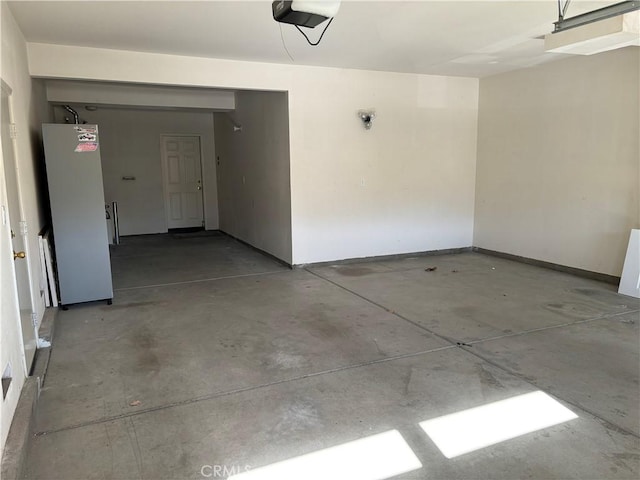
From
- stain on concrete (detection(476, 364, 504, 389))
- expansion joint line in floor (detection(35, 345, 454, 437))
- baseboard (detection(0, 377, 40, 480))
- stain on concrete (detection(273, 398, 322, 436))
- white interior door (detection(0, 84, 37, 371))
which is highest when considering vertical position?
white interior door (detection(0, 84, 37, 371))

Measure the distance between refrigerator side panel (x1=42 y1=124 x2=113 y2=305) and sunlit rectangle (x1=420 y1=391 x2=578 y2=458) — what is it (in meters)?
3.68

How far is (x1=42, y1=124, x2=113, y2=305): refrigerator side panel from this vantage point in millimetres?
4258

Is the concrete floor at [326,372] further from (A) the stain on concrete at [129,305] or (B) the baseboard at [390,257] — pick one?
(B) the baseboard at [390,257]

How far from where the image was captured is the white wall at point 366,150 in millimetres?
5621

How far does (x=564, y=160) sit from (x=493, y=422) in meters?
4.55

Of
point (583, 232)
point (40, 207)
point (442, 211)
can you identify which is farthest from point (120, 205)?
point (583, 232)

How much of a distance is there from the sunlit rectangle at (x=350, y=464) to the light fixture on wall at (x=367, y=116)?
4.85 m

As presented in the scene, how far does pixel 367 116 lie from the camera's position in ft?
20.5

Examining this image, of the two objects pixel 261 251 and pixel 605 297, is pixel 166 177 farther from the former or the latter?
pixel 605 297

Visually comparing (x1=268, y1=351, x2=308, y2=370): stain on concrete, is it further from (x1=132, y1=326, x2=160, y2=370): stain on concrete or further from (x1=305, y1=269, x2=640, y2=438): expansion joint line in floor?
(x1=305, y1=269, x2=640, y2=438): expansion joint line in floor

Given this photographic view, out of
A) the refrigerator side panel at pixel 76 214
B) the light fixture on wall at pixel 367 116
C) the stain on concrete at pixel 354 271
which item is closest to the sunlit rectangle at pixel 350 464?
the refrigerator side panel at pixel 76 214

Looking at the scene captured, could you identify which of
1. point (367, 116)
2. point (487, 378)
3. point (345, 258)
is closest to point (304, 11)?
point (487, 378)

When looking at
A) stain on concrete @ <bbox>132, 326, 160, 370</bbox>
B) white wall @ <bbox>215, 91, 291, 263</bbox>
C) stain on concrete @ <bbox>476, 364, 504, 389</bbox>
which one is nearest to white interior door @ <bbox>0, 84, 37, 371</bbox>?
stain on concrete @ <bbox>132, 326, 160, 370</bbox>

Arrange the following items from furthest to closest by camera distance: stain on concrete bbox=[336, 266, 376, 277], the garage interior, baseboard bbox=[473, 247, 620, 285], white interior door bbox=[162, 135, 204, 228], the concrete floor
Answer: white interior door bbox=[162, 135, 204, 228] < stain on concrete bbox=[336, 266, 376, 277] < baseboard bbox=[473, 247, 620, 285] < the garage interior < the concrete floor
